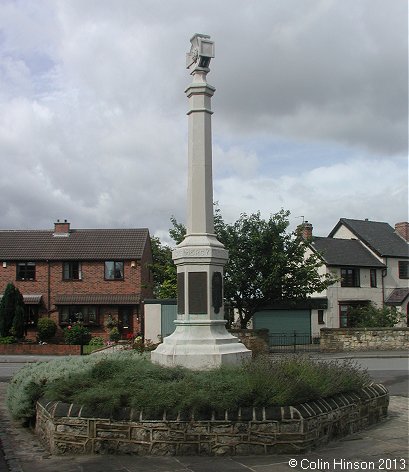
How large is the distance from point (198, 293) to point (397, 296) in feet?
119

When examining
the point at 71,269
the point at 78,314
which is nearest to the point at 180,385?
the point at 78,314

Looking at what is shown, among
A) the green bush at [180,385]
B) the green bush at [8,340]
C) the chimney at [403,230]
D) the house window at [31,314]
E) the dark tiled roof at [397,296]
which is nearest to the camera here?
the green bush at [180,385]

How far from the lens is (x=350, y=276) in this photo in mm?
42938

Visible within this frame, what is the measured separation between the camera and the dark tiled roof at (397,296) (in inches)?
1716

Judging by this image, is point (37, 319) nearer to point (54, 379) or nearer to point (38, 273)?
point (38, 273)

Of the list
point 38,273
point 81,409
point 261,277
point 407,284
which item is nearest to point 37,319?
point 38,273

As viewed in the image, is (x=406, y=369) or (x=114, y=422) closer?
(x=114, y=422)

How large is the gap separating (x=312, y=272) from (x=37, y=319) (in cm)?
1890

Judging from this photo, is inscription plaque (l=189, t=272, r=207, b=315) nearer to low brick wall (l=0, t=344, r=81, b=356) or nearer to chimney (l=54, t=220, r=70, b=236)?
low brick wall (l=0, t=344, r=81, b=356)

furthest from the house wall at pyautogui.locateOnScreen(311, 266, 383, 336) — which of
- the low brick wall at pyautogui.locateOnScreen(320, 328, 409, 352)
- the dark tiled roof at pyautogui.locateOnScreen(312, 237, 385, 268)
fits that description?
the low brick wall at pyautogui.locateOnScreen(320, 328, 409, 352)

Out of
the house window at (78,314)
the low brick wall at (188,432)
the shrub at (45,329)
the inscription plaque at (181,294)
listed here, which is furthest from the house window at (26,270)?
the low brick wall at (188,432)

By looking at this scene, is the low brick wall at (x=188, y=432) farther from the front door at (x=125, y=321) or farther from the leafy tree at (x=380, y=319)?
the front door at (x=125, y=321)

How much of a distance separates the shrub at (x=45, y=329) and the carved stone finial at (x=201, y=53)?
84.6ft

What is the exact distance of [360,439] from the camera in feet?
29.3
